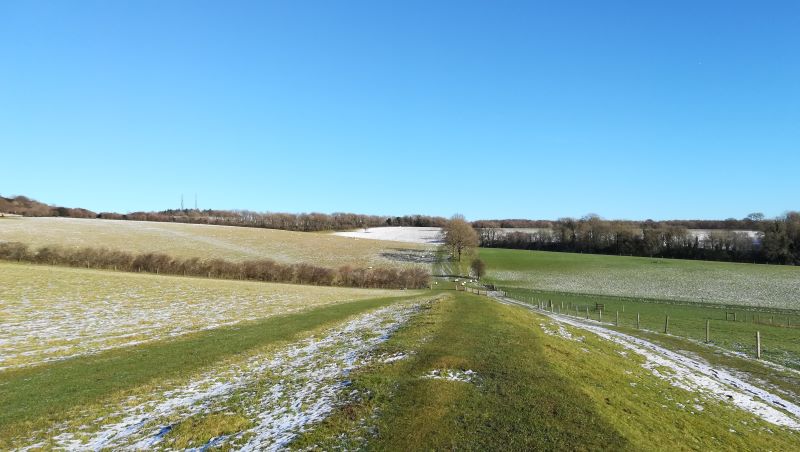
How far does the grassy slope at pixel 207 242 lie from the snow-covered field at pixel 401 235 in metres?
19.9

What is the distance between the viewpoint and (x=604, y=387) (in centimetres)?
1416

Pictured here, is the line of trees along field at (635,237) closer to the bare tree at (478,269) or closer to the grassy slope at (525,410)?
the bare tree at (478,269)

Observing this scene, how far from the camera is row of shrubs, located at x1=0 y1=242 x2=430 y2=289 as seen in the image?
61.4 meters

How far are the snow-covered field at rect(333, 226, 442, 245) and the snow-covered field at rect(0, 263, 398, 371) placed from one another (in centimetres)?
8756

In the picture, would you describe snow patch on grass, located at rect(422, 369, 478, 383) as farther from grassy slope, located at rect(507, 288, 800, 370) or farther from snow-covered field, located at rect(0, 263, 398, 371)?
grassy slope, located at rect(507, 288, 800, 370)

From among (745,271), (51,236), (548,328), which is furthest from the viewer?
(745,271)

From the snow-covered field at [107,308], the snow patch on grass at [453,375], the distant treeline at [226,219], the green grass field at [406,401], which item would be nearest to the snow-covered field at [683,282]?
the snow-covered field at [107,308]

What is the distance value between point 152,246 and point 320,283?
121ft

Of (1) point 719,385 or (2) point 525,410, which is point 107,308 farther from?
(1) point 719,385

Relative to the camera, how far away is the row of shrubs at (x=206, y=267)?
61.4 m

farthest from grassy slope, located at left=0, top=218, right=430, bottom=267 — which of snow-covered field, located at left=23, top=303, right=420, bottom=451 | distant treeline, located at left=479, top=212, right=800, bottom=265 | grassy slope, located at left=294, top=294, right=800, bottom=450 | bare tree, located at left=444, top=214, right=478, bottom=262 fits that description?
grassy slope, located at left=294, top=294, right=800, bottom=450

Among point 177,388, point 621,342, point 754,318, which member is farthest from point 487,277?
point 177,388

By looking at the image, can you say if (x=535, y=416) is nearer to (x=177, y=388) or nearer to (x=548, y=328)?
(x=177, y=388)

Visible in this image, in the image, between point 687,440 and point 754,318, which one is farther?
point 754,318
